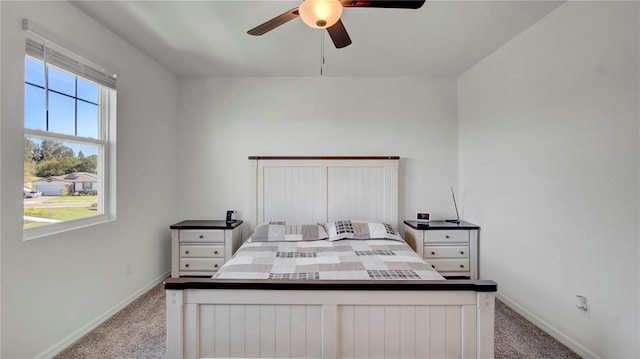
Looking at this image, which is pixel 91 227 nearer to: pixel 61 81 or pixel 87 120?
pixel 87 120

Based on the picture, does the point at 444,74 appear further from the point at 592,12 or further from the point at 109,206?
the point at 109,206

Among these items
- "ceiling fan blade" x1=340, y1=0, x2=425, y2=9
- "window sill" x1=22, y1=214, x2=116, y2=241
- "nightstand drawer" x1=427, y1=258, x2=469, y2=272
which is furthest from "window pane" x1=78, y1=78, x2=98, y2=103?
"nightstand drawer" x1=427, y1=258, x2=469, y2=272

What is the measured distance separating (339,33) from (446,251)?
2.62 meters

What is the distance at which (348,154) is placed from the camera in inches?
139

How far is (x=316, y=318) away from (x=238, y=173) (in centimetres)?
244

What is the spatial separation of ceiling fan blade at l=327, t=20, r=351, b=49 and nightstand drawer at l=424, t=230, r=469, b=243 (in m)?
2.27

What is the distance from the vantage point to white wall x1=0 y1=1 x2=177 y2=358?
1638 mm

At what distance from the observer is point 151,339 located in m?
2.06

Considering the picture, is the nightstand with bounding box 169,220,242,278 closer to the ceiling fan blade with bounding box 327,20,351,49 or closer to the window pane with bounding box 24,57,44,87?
the window pane with bounding box 24,57,44,87

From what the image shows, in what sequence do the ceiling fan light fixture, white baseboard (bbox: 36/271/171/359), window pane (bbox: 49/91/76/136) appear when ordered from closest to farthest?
the ceiling fan light fixture → white baseboard (bbox: 36/271/171/359) → window pane (bbox: 49/91/76/136)

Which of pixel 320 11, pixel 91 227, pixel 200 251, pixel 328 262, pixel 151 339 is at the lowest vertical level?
pixel 151 339

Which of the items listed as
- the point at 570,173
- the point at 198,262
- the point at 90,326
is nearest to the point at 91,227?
the point at 90,326

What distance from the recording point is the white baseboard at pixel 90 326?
6.10ft

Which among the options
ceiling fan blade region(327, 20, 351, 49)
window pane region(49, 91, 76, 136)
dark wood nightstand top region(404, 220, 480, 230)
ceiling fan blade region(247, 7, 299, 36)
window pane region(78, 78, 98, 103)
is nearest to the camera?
ceiling fan blade region(247, 7, 299, 36)
